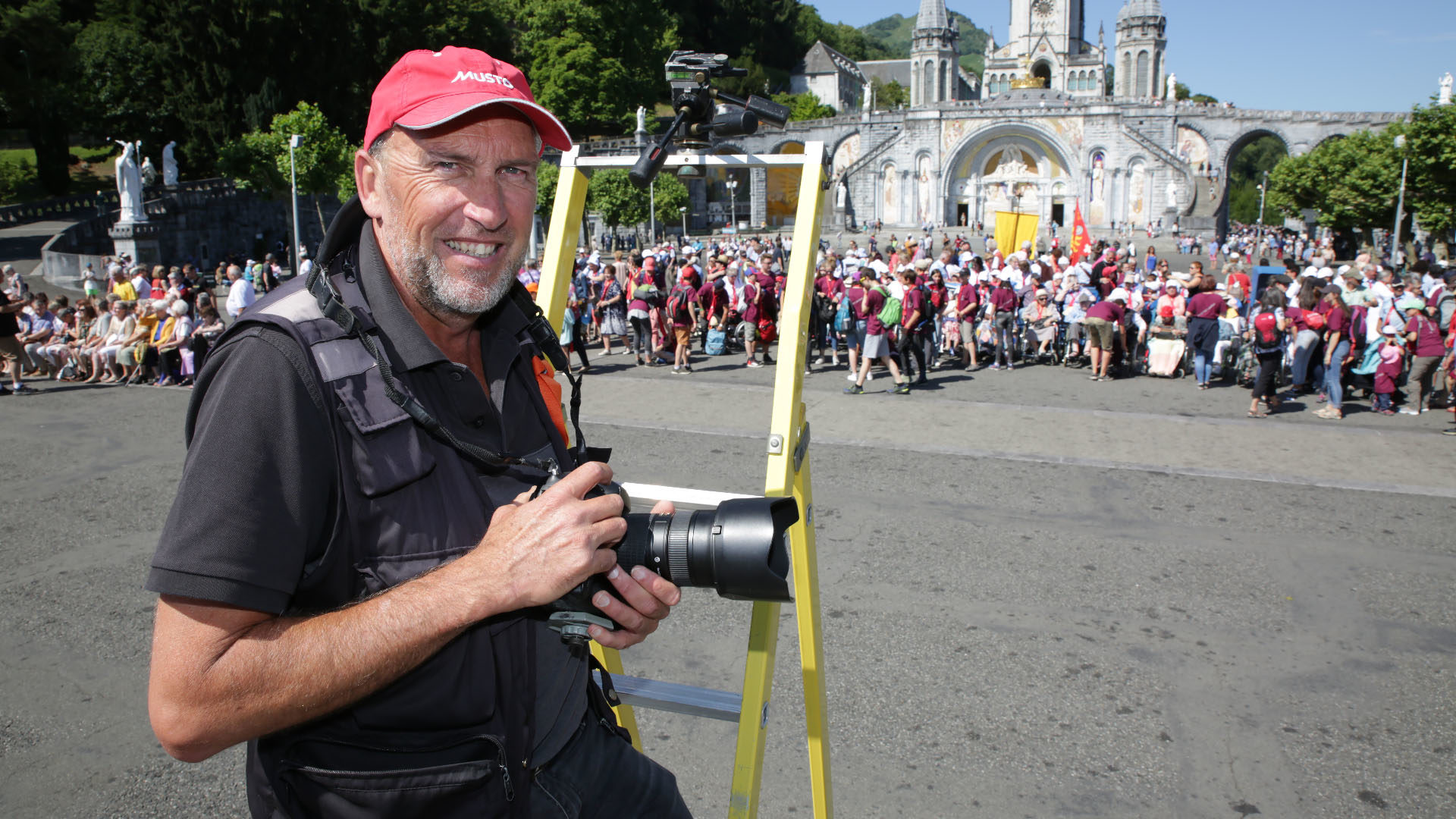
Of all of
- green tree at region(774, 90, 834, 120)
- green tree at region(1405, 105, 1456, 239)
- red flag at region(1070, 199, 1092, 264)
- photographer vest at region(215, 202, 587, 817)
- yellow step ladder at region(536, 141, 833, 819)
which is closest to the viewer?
photographer vest at region(215, 202, 587, 817)

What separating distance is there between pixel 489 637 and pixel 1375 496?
790cm

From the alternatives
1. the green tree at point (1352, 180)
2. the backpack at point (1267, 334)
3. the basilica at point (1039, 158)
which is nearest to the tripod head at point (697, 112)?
the backpack at point (1267, 334)

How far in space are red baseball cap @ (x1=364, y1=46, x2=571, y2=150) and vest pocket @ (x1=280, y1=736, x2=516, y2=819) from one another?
974 mm

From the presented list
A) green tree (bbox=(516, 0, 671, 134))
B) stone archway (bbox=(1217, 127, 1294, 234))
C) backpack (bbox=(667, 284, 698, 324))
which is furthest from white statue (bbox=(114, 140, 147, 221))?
stone archway (bbox=(1217, 127, 1294, 234))

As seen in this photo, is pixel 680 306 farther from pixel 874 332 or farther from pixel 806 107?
pixel 806 107

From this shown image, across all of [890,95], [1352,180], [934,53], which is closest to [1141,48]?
[934,53]

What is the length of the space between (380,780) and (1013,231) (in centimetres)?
2058

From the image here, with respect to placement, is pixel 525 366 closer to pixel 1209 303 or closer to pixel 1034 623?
pixel 1034 623

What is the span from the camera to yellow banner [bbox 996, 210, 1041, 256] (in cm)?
1991

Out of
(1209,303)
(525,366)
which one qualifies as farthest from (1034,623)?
(1209,303)

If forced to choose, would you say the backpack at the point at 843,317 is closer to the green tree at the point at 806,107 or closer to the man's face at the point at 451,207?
the man's face at the point at 451,207

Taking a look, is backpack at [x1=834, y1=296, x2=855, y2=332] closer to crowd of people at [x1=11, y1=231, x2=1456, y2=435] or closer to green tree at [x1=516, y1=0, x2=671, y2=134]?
crowd of people at [x1=11, y1=231, x2=1456, y2=435]

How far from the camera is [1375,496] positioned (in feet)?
23.9

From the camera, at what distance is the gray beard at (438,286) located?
1.59 m
